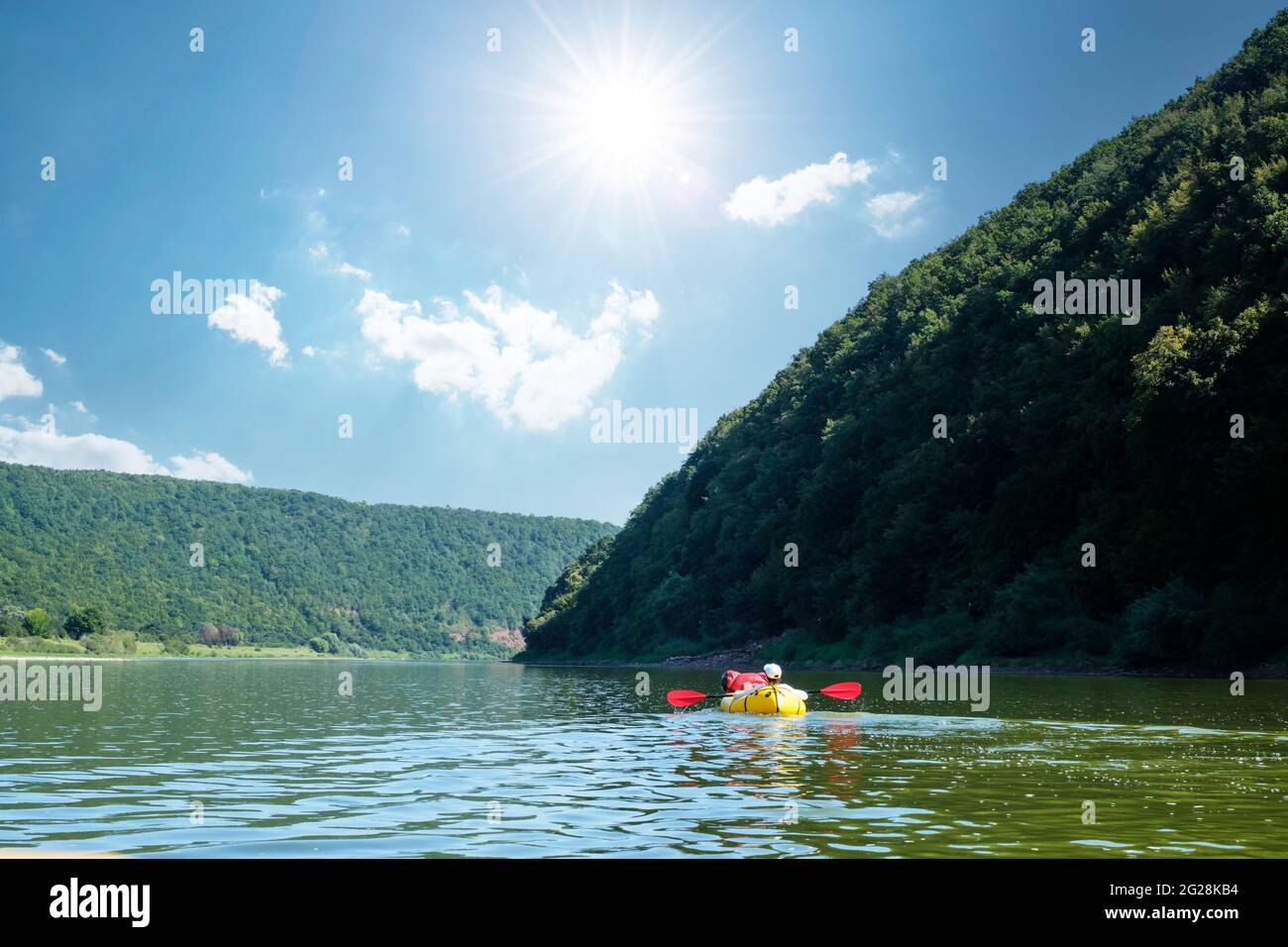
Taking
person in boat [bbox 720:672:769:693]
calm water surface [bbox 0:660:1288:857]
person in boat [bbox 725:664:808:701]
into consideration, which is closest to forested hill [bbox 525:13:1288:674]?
calm water surface [bbox 0:660:1288:857]

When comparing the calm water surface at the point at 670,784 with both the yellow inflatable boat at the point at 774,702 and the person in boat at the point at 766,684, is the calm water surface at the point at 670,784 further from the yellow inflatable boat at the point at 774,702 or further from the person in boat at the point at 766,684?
the person in boat at the point at 766,684

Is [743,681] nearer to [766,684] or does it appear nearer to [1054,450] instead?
[766,684]

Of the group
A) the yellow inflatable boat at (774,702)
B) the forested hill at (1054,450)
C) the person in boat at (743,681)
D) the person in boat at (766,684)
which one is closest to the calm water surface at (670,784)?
the yellow inflatable boat at (774,702)

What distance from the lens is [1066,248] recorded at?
98.8 meters

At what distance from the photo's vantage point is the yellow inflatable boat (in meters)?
35.1

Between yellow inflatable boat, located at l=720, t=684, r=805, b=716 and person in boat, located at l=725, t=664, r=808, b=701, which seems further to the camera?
person in boat, located at l=725, t=664, r=808, b=701

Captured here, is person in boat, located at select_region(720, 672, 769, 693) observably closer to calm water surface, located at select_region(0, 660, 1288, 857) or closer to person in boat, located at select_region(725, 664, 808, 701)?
person in boat, located at select_region(725, 664, 808, 701)

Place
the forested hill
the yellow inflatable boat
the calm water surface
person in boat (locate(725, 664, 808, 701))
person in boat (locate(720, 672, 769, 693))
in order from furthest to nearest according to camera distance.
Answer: the forested hill
person in boat (locate(720, 672, 769, 693))
person in boat (locate(725, 664, 808, 701))
the yellow inflatable boat
the calm water surface

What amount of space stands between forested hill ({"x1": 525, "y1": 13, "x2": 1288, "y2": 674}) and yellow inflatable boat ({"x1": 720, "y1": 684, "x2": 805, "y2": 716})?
29.0 m

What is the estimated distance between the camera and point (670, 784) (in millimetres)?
19531

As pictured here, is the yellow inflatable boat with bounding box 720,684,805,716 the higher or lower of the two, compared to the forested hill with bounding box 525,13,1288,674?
lower

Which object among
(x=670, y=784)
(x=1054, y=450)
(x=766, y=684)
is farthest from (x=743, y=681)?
(x=1054, y=450)
